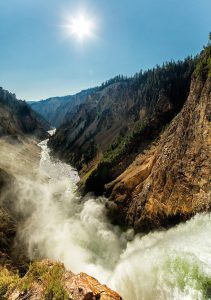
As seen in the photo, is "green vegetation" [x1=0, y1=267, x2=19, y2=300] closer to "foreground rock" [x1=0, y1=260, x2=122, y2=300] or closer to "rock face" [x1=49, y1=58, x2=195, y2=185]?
"foreground rock" [x1=0, y1=260, x2=122, y2=300]

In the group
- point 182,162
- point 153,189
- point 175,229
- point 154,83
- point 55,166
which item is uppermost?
point 154,83

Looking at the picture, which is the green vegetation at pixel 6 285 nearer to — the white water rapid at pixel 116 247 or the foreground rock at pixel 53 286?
the foreground rock at pixel 53 286

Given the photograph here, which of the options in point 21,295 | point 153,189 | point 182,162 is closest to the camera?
point 21,295

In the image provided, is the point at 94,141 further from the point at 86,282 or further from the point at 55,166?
the point at 86,282

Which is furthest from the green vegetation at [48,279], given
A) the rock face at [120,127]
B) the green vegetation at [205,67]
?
the rock face at [120,127]

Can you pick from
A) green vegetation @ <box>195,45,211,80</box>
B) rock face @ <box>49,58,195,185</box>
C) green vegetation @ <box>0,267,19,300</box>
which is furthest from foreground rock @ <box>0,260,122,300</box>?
rock face @ <box>49,58,195,185</box>

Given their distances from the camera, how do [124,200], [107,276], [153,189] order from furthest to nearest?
[124,200], [153,189], [107,276]

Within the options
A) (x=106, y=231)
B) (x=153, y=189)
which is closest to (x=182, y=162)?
(x=153, y=189)
